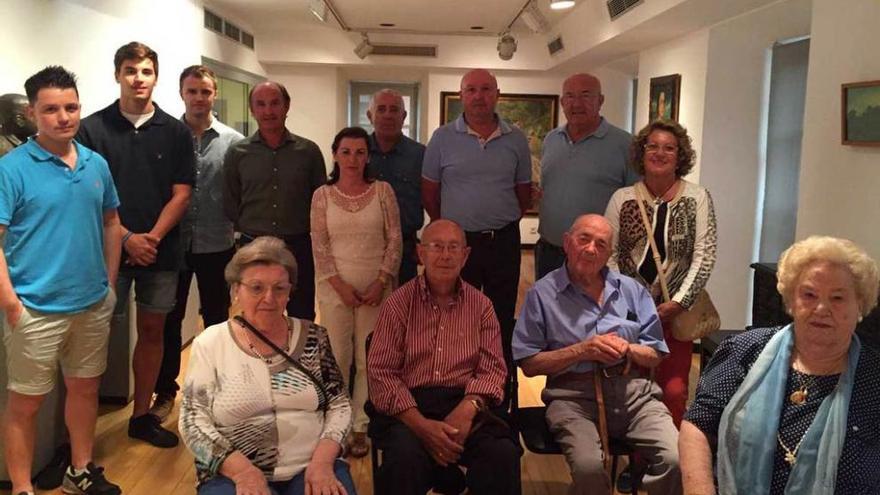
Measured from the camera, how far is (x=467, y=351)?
97.2 inches

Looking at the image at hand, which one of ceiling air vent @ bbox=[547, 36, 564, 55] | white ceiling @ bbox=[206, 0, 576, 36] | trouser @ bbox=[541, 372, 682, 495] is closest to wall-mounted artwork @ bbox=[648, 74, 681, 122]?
white ceiling @ bbox=[206, 0, 576, 36]

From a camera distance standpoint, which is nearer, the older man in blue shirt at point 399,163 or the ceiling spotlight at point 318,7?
the older man in blue shirt at point 399,163

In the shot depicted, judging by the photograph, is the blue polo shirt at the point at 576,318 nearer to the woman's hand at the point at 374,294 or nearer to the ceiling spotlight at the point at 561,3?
the woman's hand at the point at 374,294

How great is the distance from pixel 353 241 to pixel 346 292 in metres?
0.22

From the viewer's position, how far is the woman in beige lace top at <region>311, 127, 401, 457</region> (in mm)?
3080

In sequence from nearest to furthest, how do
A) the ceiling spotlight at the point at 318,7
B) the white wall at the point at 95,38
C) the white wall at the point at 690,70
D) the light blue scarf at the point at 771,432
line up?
the light blue scarf at the point at 771,432, the white wall at the point at 95,38, the white wall at the point at 690,70, the ceiling spotlight at the point at 318,7

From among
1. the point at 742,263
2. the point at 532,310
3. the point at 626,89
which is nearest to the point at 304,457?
the point at 532,310

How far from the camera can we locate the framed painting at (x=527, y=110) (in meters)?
9.51

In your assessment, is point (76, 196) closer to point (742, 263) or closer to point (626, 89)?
point (742, 263)

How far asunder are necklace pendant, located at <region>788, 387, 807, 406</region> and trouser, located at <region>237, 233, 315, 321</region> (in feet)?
7.24

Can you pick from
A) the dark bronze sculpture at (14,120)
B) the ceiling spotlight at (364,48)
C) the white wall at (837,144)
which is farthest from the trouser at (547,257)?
the ceiling spotlight at (364,48)

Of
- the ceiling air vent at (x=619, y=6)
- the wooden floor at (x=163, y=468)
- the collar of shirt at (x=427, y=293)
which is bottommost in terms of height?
the wooden floor at (x=163, y=468)

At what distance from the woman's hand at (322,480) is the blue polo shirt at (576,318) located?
0.78 metres

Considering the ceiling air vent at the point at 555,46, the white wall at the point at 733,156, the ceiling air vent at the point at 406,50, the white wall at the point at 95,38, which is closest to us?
the white wall at the point at 95,38
